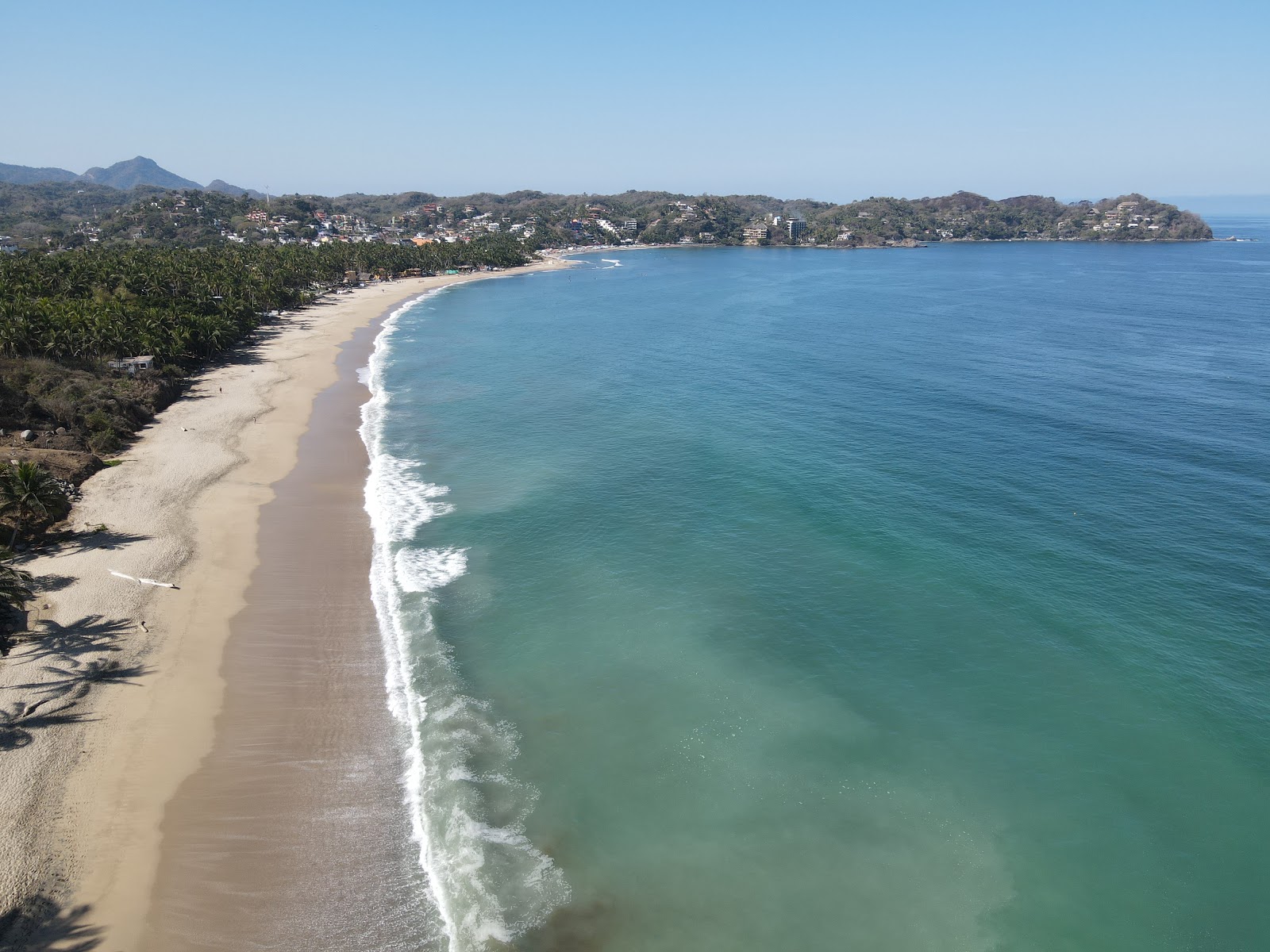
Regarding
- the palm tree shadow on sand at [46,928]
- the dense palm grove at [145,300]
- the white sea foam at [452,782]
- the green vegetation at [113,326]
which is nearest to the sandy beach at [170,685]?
the palm tree shadow on sand at [46,928]

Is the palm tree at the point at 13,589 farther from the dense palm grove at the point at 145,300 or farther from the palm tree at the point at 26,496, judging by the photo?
the dense palm grove at the point at 145,300

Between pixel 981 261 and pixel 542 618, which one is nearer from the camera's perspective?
pixel 542 618

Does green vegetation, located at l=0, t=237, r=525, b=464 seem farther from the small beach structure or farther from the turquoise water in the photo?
the turquoise water

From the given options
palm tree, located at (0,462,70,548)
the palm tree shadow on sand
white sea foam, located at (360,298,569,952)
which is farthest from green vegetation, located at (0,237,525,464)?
the palm tree shadow on sand

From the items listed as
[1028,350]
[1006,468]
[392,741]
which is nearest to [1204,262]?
[1028,350]

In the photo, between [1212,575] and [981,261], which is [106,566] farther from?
[981,261]
